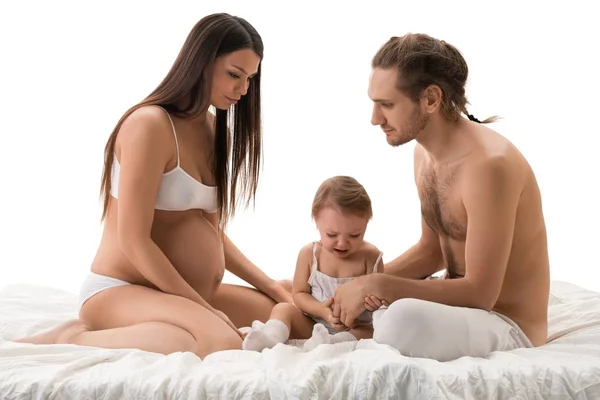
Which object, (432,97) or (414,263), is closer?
(432,97)

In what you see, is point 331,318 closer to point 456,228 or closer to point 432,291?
point 432,291

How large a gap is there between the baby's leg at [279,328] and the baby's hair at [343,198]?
0.42 m

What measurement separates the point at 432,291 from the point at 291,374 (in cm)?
75

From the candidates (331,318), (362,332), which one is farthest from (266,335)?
(362,332)

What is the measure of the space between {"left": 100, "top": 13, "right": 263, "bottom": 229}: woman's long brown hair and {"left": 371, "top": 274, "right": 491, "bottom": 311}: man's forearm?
0.81 m

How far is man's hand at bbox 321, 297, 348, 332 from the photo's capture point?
403 cm

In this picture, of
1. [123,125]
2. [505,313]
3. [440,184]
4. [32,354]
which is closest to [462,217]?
[440,184]

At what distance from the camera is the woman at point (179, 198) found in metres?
3.89

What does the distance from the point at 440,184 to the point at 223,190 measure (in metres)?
0.94

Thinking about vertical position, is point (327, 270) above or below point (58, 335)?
above

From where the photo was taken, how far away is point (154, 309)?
12.8ft

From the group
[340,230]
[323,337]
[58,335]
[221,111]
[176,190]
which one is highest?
[221,111]

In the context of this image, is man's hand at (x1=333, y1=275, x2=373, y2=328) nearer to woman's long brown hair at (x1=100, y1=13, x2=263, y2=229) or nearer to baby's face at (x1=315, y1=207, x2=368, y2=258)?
baby's face at (x1=315, y1=207, x2=368, y2=258)

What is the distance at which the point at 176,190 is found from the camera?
4.07 m
